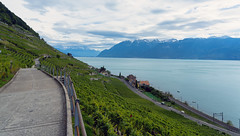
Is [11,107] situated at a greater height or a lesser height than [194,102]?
greater

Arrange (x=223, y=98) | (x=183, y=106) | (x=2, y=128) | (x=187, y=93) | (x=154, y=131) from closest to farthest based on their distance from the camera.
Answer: (x=2, y=128)
(x=154, y=131)
(x=183, y=106)
(x=223, y=98)
(x=187, y=93)

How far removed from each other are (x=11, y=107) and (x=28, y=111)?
162 centimetres

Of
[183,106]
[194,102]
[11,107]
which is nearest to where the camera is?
[11,107]

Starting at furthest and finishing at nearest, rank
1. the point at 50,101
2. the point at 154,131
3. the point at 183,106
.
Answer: the point at 183,106, the point at 154,131, the point at 50,101

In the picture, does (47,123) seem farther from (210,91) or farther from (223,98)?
(210,91)

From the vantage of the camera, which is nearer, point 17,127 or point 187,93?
point 17,127

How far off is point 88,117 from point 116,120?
2.35 meters

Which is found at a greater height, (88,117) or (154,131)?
(88,117)

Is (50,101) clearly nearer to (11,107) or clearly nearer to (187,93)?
(11,107)

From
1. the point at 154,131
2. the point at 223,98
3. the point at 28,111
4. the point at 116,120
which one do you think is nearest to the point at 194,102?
the point at 223,98

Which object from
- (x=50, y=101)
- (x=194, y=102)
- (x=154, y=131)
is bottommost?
(x=194, y=102)

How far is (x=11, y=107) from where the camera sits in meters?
8.19

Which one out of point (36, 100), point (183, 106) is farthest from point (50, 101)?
point (183, 106)

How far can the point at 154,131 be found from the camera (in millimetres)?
12930
